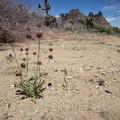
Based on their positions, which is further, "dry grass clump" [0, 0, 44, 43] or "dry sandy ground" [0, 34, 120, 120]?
"dry grass clump" [0, 0, 44, 43]

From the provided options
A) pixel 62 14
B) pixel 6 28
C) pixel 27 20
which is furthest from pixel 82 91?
pixel 62 14

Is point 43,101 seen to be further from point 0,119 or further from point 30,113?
point 0,119

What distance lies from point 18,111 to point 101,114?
115cm

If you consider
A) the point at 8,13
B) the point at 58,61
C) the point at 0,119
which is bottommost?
the point at 0,119

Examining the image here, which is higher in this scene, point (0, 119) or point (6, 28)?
point (6, 28)

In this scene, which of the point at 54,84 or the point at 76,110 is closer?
the point at 76,110

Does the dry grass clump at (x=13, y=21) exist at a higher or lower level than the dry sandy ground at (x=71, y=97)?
higher

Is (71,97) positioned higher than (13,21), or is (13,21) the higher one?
(13,21)

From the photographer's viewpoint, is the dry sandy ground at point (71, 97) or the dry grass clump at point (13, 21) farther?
the dry grass clump at point (13, 21)

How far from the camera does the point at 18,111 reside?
2691mm

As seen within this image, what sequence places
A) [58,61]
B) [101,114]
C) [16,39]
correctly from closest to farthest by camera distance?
[101,114], [58,61], [16,39]

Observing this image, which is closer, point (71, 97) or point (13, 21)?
point (71, 97)

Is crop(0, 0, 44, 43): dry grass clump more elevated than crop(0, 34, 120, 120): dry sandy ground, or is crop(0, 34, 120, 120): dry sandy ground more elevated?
crop(0, 0, 44, 43): dry grass clump

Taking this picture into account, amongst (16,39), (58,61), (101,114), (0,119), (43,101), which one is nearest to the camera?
(0,119)
